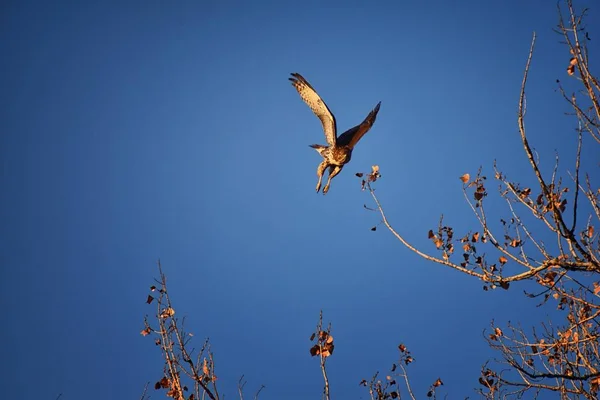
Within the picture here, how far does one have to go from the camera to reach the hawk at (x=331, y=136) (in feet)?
34.1

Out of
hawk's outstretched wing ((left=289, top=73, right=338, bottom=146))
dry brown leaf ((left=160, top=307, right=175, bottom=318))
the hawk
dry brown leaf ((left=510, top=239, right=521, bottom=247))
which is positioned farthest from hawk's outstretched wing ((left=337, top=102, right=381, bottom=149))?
dry brown leaf ((left=160, top=307, right=175, bottom=318))

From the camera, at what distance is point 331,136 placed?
34.4ft

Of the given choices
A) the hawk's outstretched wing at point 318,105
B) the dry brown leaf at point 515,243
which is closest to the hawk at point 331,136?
the hawk's outstretched wing at point 318,105

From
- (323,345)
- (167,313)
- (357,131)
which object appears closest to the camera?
(323,345)

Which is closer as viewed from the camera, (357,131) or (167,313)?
(167,313)

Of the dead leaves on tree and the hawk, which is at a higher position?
the hawk

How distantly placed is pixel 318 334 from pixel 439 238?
2.02m

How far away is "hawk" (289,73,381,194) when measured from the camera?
10.4 metres

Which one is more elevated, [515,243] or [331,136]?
[331,136]

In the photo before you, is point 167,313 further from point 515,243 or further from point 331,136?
point 331,136

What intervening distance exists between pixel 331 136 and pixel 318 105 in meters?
0.90

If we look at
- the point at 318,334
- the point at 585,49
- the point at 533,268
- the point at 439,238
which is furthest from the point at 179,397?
the point at 585,49

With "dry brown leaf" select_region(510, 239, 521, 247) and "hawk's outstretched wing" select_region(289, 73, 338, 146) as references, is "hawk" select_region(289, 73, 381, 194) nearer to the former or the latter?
"hawk's outstretched wing" select_region(289, 73, 338, 146)

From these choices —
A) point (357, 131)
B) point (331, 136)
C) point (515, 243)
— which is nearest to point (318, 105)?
point (331, 136)
